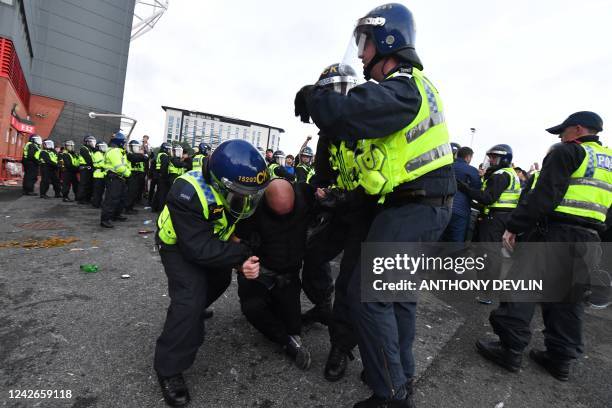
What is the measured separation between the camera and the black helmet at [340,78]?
2.05 metres

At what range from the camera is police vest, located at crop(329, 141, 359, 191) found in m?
1.94

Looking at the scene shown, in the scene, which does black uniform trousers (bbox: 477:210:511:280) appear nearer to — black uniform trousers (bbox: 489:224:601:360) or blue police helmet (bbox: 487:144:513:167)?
blue police helmet (bbox: 487:144:513:167)

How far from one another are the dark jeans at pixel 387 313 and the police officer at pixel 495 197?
2.81 m

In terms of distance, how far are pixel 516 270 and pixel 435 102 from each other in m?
1.70

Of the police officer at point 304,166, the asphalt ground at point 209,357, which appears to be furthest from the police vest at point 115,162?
the police officer at point 304,166

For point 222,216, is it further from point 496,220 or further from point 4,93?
point 4,93

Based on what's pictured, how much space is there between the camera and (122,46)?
27156 mm

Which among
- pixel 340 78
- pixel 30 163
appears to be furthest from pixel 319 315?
pixel 30 163

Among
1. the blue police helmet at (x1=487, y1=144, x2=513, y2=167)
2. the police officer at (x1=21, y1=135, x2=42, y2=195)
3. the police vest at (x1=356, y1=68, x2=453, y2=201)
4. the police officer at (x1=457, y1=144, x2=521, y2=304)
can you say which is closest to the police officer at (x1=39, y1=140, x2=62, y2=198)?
the police officer at (x1=21, y1=135, x2=42, y2=195)

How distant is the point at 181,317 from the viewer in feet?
6.06

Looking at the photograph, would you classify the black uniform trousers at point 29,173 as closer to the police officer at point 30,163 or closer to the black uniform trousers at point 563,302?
the police officer at point 30,163

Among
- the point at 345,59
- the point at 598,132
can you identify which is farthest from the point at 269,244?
the point at 598,132

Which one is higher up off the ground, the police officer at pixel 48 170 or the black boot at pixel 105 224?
the police officer at pixel 48 170

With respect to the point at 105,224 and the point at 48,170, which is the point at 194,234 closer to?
the point at 105,224
